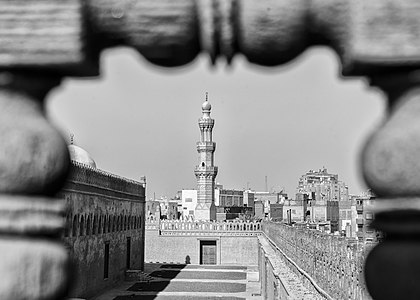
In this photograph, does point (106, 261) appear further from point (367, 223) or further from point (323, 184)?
point (323, 184)

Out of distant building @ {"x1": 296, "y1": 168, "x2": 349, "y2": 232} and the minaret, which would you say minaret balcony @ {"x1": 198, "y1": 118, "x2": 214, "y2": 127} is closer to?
the minaret

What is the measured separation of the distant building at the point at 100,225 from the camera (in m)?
17.6

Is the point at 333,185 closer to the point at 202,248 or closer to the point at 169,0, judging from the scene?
the point at 202,248

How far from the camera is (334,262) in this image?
6949 millimetres

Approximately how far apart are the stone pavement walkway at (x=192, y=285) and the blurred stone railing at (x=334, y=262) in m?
10.8

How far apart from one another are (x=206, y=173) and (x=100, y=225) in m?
21.9

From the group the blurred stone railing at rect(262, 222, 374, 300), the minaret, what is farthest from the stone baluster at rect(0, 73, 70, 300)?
the minaret

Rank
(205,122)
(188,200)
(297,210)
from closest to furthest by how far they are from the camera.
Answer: (297,210), (205,122), (188,200)

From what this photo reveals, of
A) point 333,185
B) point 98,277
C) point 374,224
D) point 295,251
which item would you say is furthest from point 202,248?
point 333,185

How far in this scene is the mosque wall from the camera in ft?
57.7

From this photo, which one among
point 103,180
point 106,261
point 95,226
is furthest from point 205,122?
point 95,226

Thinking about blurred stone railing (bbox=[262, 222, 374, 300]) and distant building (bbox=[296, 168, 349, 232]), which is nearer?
blurred stone railing (bbox=[262, 222, 374, 300])

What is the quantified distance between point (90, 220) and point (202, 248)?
54.0ft

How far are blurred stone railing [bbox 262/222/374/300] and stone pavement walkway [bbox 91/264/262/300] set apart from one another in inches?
427
